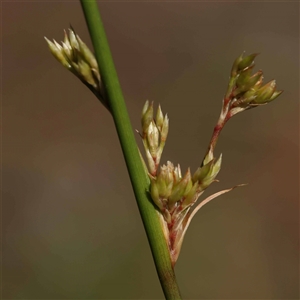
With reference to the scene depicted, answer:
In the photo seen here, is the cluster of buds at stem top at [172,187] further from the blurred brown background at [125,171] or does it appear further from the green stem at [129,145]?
the blurred brown background at [125,171]

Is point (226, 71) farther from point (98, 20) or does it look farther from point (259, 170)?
point (98, 20)

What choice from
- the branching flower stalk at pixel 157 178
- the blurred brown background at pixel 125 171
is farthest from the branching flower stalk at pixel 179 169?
the blurred brown background at pixel 125 171

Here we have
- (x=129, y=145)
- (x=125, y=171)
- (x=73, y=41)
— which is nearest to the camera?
(x=129, y=145)

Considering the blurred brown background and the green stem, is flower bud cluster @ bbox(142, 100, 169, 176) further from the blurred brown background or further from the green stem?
the blurred brown background

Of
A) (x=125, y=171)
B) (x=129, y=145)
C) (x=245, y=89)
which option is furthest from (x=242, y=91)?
(x=125, y=171)

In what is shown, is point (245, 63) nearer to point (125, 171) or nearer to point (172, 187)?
point (172, 187)

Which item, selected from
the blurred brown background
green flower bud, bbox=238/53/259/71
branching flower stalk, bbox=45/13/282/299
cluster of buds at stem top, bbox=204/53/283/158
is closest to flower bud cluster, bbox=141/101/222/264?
branching flower stalk, bbox=45/13/282/299
